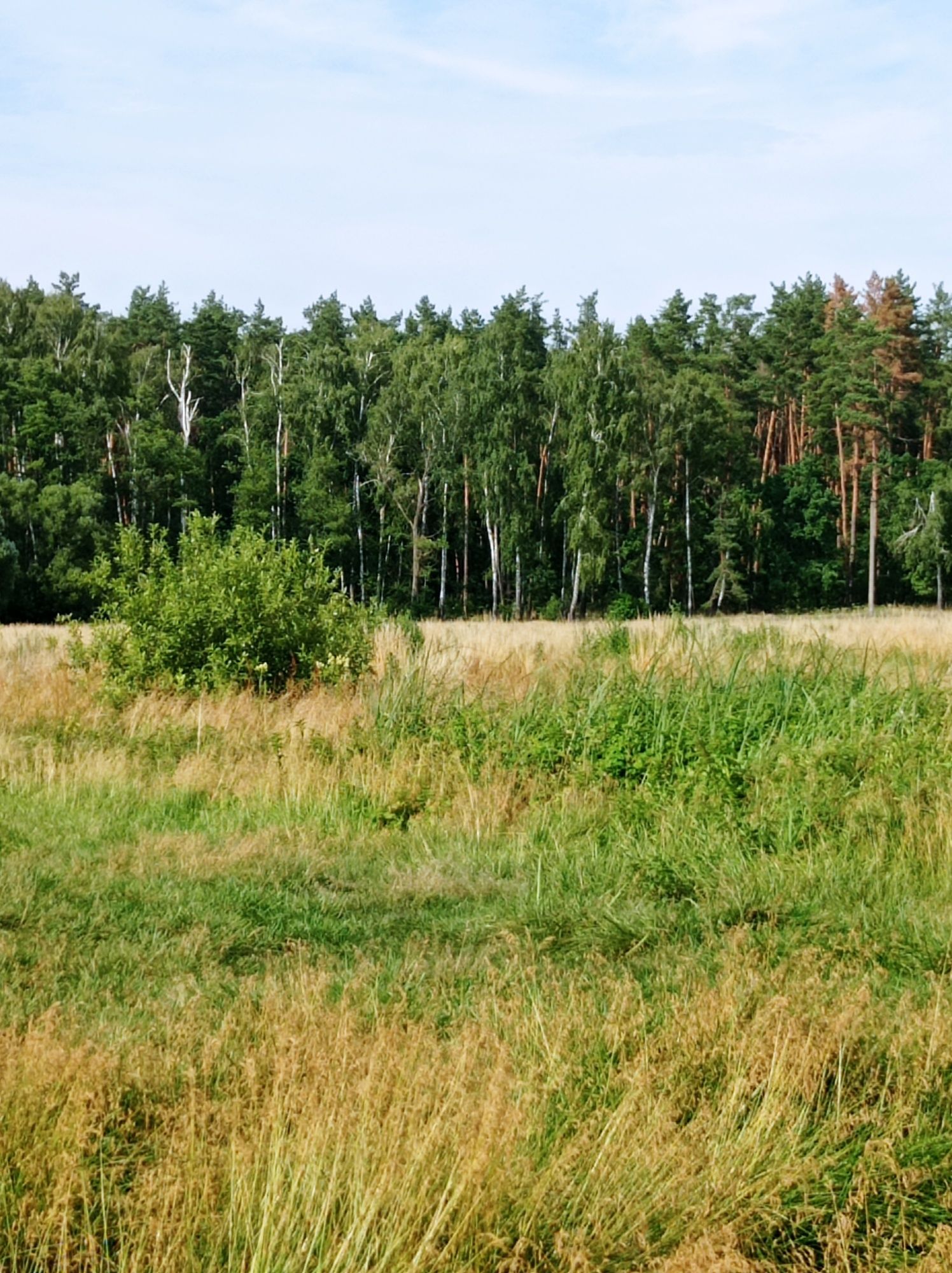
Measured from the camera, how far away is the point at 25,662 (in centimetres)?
1490

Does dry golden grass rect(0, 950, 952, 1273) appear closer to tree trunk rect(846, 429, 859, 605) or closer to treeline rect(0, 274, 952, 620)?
treeline rect(0, 274, 952, 620)

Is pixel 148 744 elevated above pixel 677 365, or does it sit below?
below

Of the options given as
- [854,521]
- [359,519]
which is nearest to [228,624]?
[359,519]

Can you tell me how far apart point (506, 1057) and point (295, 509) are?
54.5 metres

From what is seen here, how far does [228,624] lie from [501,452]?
4113 cm

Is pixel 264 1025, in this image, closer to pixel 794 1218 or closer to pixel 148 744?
pixel 794 1218

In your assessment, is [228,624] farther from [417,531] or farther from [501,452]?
[417,531]

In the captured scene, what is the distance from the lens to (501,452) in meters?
53.0

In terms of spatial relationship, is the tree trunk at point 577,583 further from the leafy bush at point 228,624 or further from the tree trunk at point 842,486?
the leafy bush at point 228,624

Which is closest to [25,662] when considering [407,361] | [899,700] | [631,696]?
[631,696]

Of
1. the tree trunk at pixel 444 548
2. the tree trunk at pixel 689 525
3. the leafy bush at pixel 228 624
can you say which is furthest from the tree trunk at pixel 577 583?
the leafy bush at pixel 228 624

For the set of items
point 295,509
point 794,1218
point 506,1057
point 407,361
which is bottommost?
point 794,1218

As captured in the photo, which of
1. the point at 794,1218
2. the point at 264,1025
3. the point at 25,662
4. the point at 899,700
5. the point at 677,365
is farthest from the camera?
the point at 677,365

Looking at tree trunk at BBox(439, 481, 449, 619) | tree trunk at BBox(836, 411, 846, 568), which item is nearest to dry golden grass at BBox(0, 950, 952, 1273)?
tree trunk at BBox(439, 481, 449, 619)
